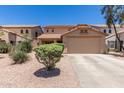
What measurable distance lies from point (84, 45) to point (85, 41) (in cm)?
60

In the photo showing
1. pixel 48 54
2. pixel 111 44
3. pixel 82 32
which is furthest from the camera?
pixel 111 44

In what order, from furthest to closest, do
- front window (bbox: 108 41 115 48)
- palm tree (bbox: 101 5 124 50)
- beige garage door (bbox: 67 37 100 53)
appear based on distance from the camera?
front window (bbox: 108 41 115 48), beige garage door (bbox: 67 37 100 53), palm tree (bbox: 101 5 124 50)

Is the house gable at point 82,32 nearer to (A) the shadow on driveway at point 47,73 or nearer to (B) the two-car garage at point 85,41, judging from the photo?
(B) the two-car garage at point 85,41

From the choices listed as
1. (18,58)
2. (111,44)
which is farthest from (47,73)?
(111,44)

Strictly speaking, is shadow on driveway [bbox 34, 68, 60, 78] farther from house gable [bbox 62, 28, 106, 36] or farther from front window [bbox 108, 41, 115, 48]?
front window [bbox 108, 41, 115, 48]

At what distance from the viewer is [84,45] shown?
26.6 metres

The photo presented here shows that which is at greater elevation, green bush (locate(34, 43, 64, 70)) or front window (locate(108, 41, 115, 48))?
green bush (locate(34, 43, 64, 70))

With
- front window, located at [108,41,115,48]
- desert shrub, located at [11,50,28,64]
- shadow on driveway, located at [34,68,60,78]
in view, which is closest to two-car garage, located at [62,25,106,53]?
front window, located at [108,41,115,48]

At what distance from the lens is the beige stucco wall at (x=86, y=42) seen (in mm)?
26547

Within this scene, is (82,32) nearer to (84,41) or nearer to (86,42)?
(84,41)

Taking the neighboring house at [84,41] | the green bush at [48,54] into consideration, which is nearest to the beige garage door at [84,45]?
the neighboring house at [84,41]

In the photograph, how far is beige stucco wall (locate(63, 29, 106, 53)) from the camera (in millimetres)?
26547
